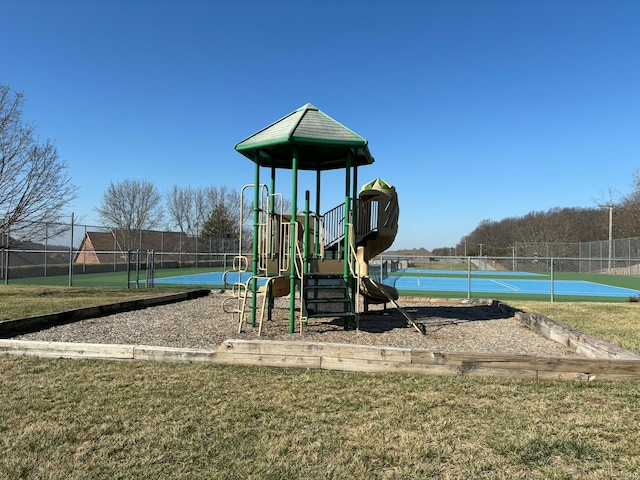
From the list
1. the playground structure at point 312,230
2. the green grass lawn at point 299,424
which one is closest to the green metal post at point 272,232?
the playground structure at point 312,230

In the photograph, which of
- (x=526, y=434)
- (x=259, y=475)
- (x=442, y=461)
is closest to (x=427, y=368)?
(x=526, y=434)

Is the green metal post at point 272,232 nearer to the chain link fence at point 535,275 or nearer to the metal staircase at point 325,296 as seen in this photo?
the metal staircase at point 325,296

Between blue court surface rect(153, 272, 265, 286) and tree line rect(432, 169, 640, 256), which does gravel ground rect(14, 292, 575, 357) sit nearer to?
blue court surface rect(153, 272, 265, 286)

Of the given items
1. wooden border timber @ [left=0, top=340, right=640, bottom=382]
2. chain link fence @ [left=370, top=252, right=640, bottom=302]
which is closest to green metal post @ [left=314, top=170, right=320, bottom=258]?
wooden border timber @ [left=0, top=340, right=640, bottom=382]

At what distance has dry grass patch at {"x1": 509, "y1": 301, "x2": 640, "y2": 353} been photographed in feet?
25.0

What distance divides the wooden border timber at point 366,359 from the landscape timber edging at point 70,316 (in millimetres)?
1717

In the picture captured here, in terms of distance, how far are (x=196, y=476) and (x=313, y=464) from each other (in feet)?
2.49

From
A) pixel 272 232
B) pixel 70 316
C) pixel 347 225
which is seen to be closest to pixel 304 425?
pixel 347 225

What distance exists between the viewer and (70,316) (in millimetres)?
8375

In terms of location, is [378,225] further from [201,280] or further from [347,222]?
[201,280]

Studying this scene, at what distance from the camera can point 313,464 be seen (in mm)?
2818

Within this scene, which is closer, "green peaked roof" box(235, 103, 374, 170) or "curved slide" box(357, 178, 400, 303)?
"green peaked roof" box(235, 103, 374, 170)

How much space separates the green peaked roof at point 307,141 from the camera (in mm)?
7145

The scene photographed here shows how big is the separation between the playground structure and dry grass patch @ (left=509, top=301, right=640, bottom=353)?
12.5ft
